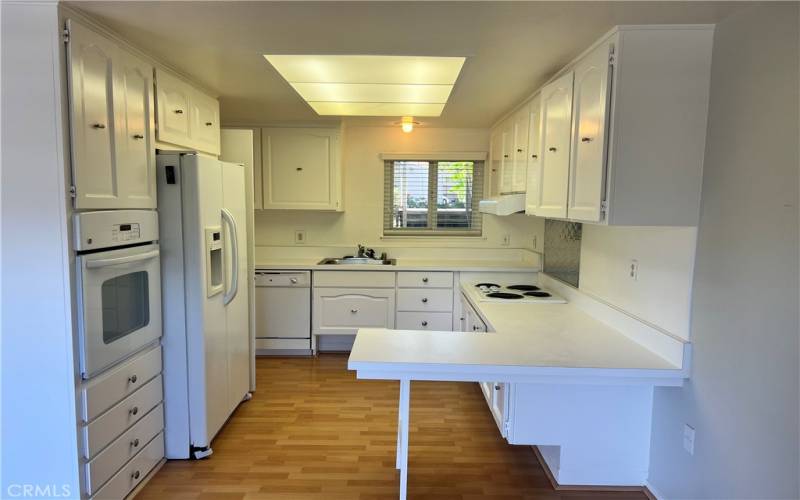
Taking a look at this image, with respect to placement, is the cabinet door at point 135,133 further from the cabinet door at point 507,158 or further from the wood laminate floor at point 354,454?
the cabinet door at point 507,158

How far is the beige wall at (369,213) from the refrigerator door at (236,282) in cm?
132

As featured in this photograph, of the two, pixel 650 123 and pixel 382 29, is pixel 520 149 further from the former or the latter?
pixel 382 29

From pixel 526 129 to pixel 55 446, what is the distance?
2917mm

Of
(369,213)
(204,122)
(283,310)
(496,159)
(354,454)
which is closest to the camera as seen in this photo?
(354,454)

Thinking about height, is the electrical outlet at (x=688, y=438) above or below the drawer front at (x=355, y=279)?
below

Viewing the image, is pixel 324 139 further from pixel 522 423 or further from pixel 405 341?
pixel 522 423

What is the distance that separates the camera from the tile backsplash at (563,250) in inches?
116

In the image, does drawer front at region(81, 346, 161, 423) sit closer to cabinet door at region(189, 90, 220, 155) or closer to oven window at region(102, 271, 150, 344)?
oven window at region(102, 271, 150, 344)

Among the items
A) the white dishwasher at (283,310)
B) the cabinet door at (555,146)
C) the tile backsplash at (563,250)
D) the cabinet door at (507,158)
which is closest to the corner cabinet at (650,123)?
the cabinet door at (555,146)

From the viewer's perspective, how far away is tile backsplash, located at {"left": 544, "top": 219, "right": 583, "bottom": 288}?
295 centimetres

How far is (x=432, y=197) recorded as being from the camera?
14.3ft

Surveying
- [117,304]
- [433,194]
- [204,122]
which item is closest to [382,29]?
[204,122]

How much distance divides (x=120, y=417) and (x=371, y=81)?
214cm

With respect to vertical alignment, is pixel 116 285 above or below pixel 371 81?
below
